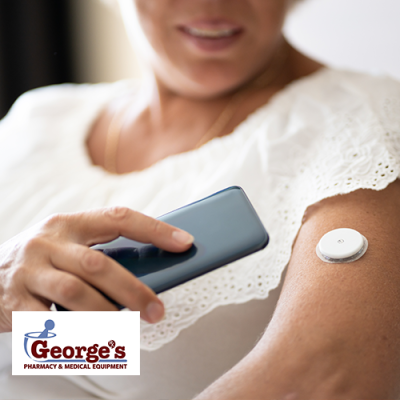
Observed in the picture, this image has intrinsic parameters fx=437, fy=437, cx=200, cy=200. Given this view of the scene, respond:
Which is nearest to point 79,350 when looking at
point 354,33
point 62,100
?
point 62,100

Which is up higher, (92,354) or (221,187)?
(221,187)

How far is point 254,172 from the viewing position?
24.9 inches

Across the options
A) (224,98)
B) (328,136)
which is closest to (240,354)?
(328,136)

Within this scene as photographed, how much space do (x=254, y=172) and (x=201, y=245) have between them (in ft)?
0.74

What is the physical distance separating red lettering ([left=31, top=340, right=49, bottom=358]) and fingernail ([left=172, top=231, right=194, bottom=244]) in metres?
0.18

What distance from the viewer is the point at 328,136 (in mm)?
622

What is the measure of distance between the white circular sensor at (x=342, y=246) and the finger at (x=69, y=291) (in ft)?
0.75

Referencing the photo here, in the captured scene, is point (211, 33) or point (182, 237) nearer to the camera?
point (182, 237)

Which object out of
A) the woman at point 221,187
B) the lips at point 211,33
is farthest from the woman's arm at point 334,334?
the lips at point 211,33

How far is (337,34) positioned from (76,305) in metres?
0.95

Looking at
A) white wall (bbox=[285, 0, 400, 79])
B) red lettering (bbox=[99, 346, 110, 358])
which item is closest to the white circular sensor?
red lettering (bbox=[99, 346, 110, 358])

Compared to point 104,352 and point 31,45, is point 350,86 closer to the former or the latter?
point 104,352

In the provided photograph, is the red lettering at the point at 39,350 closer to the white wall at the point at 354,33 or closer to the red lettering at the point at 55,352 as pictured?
the red lettering at the point at 55,352

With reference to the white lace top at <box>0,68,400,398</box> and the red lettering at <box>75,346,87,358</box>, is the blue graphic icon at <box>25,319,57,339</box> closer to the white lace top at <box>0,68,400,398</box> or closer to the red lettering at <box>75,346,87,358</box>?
the red lettering at <box>75,346,87,358</box>
